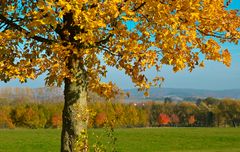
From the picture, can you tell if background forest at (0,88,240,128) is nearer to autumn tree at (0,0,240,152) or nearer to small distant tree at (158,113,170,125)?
small distant tree at (158,113,170,125)

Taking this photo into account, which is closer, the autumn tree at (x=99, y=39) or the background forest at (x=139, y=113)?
the autumn tree at (x=99, y=39)

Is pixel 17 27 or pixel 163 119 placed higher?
pixel 17 27

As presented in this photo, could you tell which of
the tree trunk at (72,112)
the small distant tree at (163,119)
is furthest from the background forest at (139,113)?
the tree trunk at (72,112)

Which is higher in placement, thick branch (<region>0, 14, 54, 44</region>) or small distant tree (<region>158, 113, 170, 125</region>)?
thick branch (<region>0, 14, 54, 44</region>)

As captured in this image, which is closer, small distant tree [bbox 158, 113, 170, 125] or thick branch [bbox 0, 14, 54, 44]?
thick branch [bbox 0, 14, 54, 44]

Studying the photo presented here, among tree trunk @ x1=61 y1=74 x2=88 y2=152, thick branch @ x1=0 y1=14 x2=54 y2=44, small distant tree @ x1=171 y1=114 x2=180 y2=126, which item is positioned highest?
thick branch @ x1=0 y1=14 x2=54 y2=44

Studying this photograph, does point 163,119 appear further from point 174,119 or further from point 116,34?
point 116,34

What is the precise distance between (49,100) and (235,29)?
14057cm

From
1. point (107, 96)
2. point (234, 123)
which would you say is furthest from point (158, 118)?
point (107, 96)

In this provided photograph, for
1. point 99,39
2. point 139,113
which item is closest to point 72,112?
point 99,39

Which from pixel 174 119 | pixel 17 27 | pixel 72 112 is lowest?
pixel 174 119

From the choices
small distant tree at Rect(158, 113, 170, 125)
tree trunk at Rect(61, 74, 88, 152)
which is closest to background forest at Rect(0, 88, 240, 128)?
small distant tree at Rect(158, 113, 170, 125)

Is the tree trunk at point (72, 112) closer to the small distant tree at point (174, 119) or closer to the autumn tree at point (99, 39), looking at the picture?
the autumn tree at point (99, 39)

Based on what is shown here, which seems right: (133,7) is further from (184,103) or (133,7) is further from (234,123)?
(184,103)
